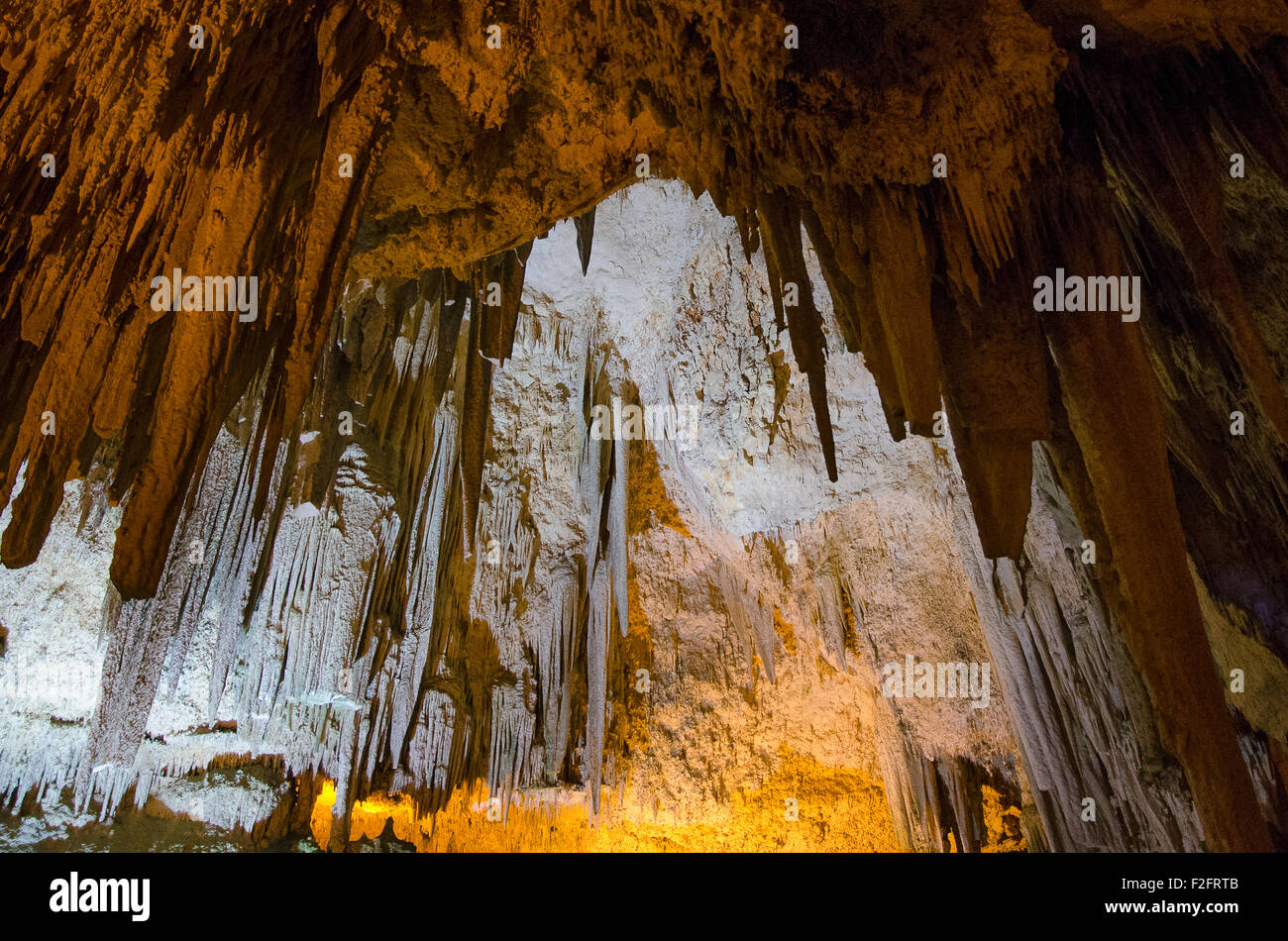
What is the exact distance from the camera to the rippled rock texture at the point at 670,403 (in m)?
2.72

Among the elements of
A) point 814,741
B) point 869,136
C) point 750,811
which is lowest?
point 750,811

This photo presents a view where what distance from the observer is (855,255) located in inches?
127

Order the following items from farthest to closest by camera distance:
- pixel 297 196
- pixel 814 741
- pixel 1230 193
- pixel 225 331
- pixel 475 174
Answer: pixel 814 741
pixel 475 174
pixel 1230 193
pixel 297 196
pixel 225 331

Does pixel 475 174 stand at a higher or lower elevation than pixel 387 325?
Answer: lower

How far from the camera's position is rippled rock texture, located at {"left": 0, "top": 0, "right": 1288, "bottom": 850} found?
8.91 feet

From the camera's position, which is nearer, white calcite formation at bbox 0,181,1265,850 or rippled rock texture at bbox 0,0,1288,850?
rippled rock texture at bbox 0,0,1288,850

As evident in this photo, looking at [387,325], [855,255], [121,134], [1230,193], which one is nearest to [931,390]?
[855,255]

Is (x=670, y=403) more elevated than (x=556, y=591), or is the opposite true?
(x=670, y=403)

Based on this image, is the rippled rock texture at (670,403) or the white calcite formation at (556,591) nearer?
the rippled rock texture at (670,403)

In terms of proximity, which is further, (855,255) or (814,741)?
(814,741)

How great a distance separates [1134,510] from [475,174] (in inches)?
122

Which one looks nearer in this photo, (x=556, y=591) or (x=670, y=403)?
(x=670, y=403)

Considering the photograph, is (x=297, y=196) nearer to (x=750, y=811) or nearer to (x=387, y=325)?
(x=387, y=325)

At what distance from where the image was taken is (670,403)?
20.3ft
